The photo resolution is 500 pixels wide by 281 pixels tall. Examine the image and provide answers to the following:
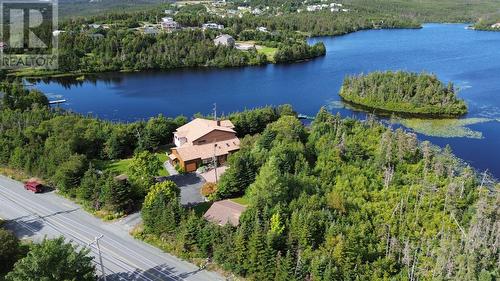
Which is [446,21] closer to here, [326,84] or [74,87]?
[326,84]

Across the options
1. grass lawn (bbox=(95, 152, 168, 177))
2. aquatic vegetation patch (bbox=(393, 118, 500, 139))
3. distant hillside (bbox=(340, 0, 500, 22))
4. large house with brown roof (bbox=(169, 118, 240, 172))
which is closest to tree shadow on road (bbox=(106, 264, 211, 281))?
grass lawn (bbox=(95, 152, 168, 177))

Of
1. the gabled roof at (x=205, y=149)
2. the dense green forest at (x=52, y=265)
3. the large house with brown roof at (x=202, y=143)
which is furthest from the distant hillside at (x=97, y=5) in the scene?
the dense green forest at (x=52, y=265)

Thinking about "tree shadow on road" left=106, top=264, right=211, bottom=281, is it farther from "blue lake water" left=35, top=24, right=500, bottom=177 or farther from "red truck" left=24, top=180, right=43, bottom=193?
"blue lake water" left=35, top=24, right=500, bottom=177

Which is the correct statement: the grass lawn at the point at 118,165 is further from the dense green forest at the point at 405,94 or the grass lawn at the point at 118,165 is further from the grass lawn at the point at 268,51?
the grass lawn at the point at 268,51

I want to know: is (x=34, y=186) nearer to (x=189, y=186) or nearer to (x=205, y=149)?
(x=189, y=186)

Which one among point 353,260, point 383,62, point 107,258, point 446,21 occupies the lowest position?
point 107,258

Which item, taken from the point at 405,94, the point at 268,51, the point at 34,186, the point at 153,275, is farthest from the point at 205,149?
the point at 268,51

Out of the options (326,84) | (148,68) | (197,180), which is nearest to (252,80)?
(326,84)
